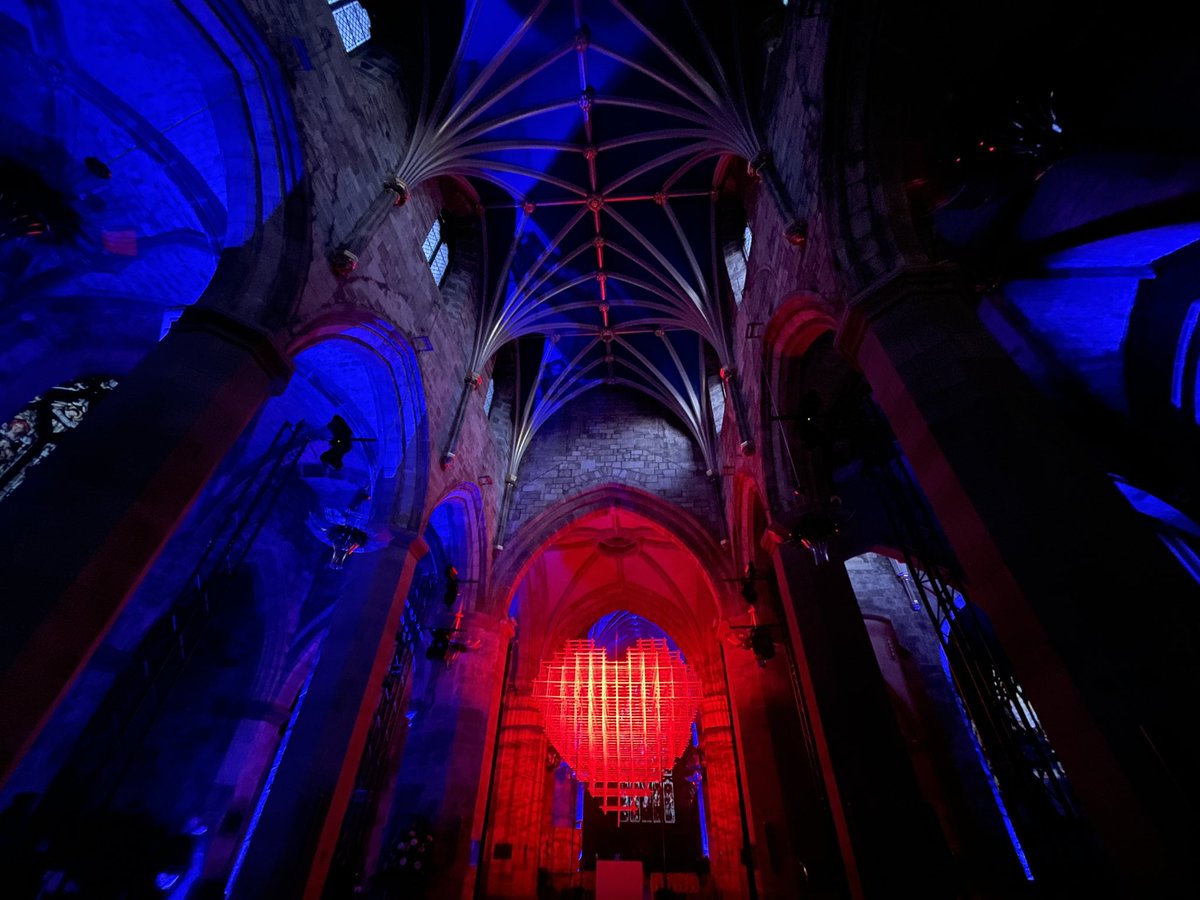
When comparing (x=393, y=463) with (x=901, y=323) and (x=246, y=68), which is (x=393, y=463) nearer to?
(x=246, y=68)

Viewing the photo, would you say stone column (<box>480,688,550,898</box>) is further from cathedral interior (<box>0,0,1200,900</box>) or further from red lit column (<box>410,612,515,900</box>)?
red lit column (<box>410,612,515,900</box>)

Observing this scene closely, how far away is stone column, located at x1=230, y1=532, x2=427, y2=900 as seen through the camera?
18.8 feet

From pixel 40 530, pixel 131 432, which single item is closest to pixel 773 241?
pixel 131 432

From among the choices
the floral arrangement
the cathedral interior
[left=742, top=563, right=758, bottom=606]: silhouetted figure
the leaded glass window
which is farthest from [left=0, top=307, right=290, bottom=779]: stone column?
[left=742, top=563, right=758, bottom=606]: silhouetted figure

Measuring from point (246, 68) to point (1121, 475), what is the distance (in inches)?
524

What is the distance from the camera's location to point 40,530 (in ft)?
12.0

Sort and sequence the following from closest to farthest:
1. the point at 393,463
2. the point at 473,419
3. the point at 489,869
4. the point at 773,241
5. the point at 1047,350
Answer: the point at 1047,350 → the point at 773,241 → the point at 393,463 → the point at 473,419 → the point at 489,869

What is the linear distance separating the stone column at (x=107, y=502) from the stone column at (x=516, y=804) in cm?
1184

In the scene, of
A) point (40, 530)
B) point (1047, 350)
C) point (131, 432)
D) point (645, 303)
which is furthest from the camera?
point (645, 303)

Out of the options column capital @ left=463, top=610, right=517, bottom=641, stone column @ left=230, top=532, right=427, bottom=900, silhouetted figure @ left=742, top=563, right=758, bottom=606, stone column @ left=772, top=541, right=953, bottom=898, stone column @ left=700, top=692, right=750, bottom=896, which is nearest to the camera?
stone column @ left=772, top=541, right=953, bottom=898

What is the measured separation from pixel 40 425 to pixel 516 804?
535 inches

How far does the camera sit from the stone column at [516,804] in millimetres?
12984

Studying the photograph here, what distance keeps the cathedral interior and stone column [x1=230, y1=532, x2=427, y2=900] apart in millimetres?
55

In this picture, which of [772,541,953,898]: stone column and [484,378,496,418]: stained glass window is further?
[484,378,496,418]: stained glass window
